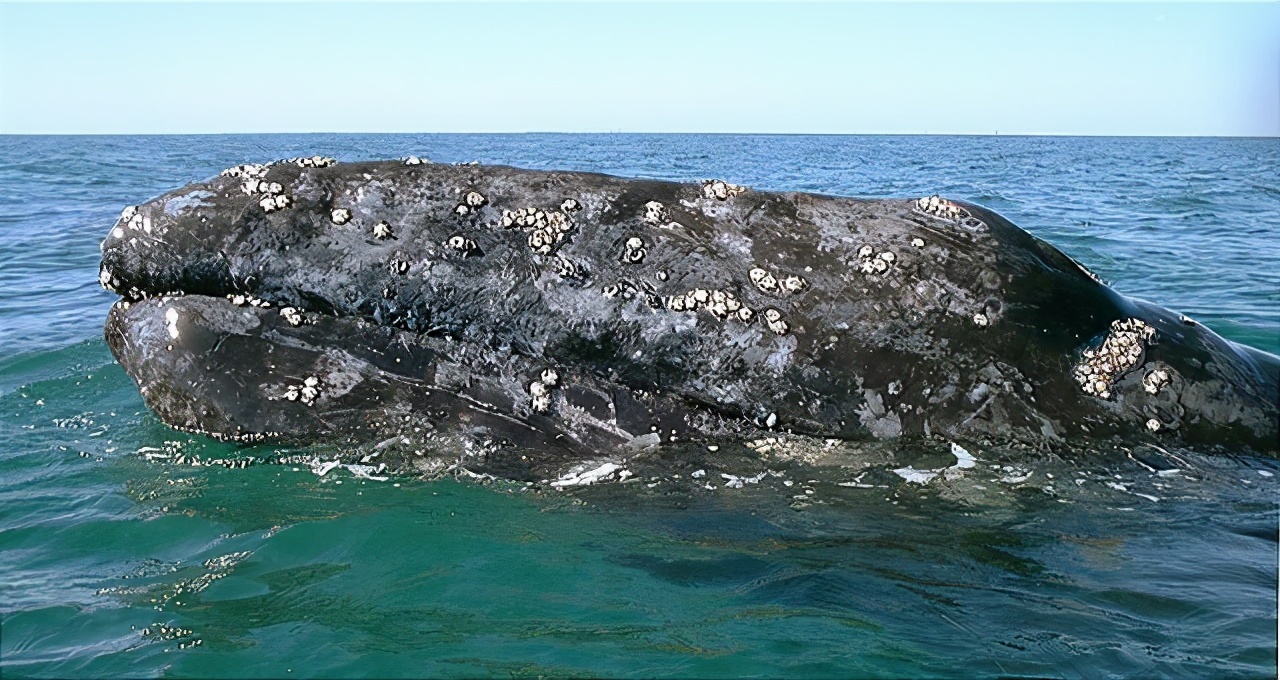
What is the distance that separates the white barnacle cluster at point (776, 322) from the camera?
5.26 metres

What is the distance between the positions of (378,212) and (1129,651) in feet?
13.9

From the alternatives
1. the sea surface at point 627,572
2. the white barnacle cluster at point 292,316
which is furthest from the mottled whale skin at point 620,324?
the sea surface at point 627,572

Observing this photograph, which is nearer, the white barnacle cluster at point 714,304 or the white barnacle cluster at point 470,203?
the white barnacle cluster at point 714,304

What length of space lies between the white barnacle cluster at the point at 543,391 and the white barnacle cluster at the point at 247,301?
5.21 feet

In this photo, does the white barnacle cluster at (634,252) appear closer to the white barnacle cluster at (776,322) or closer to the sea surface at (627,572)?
the white barnacle cluster at (776,322)

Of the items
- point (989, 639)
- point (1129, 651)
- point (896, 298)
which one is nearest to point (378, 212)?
point (896, 298)

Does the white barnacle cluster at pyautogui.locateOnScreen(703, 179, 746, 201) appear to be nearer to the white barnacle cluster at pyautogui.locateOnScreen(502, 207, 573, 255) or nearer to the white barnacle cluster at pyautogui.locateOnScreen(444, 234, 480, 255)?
the white barnacle cluster at pyautogui.locateOnScreen(502, 207, 573, 255)

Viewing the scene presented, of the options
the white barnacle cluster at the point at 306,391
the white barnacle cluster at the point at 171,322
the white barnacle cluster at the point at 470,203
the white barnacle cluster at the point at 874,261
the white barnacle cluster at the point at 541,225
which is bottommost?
the white barnacle cluster at the point at 306,391

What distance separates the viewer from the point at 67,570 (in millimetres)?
4859

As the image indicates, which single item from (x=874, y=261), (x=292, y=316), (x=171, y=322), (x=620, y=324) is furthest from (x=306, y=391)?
(x=874, y=261)

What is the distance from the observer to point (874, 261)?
17.5 ft

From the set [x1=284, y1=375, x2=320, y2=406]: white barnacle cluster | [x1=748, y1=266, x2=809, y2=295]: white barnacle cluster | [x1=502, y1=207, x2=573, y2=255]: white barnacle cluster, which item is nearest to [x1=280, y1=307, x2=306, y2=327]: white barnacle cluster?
[x1=284, y1=375, x2=320, y2=406]: white barnacle cluster

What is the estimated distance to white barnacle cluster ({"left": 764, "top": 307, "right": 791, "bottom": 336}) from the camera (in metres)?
Answer: 5.26

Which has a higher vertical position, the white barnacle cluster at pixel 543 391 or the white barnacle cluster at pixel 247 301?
the white barnacle cluster at pixel 247 301
